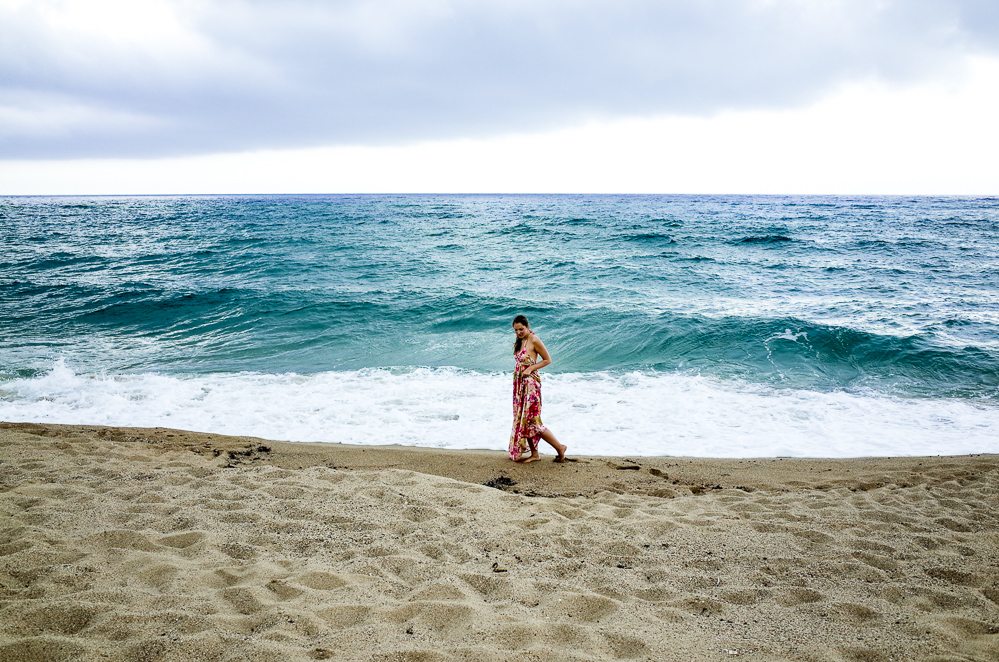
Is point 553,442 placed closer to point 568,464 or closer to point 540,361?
point 568,464

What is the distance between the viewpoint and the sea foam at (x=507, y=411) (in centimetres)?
754

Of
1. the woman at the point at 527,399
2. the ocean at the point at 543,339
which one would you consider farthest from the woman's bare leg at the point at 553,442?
the ocean at the point at 543,339

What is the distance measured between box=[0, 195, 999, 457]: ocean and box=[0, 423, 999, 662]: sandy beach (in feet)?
6.83

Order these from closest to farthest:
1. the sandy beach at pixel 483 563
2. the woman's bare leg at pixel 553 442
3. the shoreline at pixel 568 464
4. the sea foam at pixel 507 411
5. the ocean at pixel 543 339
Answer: the sandy beach at pixel 483 563, the shoreline at pixel 568 464, the woman's bare leg at pixel 553 442, the sea foam at pixel 507 411, the ocean at pixel 543 339

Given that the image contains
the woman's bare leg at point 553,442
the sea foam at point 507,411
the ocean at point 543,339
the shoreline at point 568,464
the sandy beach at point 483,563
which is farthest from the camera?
the ocean at point 543,339

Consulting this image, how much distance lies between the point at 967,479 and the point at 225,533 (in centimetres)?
706

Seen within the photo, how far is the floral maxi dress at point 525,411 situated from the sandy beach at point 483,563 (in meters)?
0.64

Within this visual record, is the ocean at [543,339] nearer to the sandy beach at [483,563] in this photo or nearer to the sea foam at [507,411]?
the sea foam at [507,411]

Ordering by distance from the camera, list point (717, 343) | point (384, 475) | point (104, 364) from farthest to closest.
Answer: point (717, 343) < point (104, 364) < point (384, 475)

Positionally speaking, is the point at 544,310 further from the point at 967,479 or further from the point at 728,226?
the point at 728,226

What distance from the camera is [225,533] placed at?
13.6 feet

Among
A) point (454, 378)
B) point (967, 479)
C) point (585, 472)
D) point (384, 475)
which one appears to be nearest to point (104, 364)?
point (454, 378)

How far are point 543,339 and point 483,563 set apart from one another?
1013 centimetres

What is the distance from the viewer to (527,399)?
6688 millimetres
